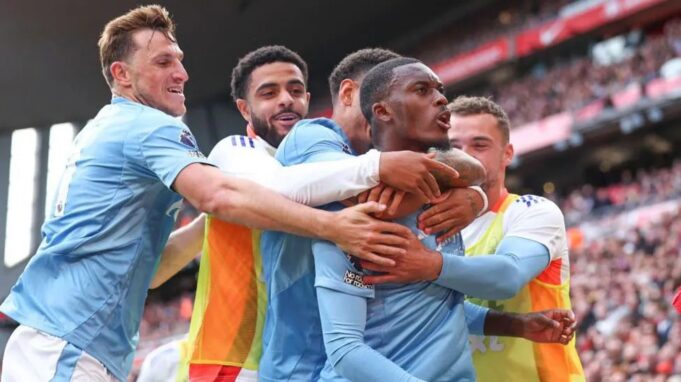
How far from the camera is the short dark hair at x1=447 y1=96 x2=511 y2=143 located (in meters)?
4.39

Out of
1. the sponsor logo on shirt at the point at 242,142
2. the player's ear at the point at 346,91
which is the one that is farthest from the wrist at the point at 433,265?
the sponsor logo on shirt at the point at 242,142

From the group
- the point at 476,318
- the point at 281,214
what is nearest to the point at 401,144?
the point at 281,214

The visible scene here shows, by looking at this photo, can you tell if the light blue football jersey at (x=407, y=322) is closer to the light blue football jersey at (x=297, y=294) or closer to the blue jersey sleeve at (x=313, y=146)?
the light blue football jersey at (x=297, y=294)

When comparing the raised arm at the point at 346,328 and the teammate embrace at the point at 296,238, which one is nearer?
the raised arm at the point at 346,328

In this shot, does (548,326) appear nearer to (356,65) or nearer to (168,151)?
(356,65)

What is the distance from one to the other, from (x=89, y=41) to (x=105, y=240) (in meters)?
18.0

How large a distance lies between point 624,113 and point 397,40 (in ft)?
41.1

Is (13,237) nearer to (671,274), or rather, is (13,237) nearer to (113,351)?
(671,274)

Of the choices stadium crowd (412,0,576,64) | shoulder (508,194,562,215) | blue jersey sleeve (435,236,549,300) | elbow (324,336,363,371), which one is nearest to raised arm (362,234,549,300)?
blue jersey sleeve (435,236,549,300)

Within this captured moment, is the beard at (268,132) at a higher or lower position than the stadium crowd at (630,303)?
lower

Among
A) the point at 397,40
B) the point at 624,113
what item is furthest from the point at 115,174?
the point at 397,40

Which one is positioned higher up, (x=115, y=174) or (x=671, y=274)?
(x=671, y=274)

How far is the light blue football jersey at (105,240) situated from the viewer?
3.59m

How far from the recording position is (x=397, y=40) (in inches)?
1449
